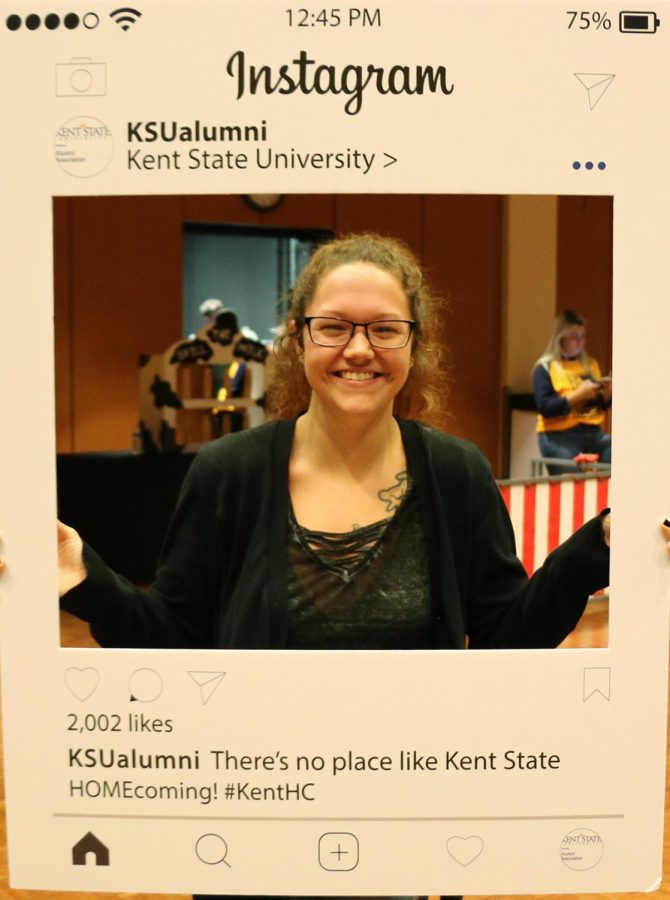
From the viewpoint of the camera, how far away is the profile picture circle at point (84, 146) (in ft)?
3.19

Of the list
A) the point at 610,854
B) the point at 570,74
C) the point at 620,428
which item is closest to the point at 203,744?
the point at 610,854

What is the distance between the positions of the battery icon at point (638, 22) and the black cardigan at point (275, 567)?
1.66 feet

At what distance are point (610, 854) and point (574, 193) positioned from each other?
725mm

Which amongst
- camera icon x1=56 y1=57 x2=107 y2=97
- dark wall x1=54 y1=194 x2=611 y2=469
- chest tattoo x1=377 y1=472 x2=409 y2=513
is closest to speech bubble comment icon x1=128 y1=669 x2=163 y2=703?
chest tattoo x1=377 y1=472 x2=409 y2=513

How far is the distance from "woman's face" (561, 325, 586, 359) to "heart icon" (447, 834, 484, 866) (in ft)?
5.68

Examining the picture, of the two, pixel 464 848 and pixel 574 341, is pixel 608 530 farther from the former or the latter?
pixel 574 341

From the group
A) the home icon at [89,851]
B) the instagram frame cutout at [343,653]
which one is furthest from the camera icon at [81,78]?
the home icon at [89,851]

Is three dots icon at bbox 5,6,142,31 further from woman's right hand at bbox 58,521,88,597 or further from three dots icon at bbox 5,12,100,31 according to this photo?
woman's right hand at bbox 58,521,88,597

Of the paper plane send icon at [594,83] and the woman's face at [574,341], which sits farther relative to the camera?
the woman's face at [574,341]

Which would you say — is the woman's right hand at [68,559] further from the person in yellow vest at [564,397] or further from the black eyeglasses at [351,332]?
the person in yellow vest at [564,397]

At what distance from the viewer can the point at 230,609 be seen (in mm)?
1086

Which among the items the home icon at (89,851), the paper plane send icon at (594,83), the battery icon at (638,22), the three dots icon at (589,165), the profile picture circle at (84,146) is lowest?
the home icon at (89,851)

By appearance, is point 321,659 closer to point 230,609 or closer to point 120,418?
point 230,609

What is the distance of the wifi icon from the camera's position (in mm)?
963
